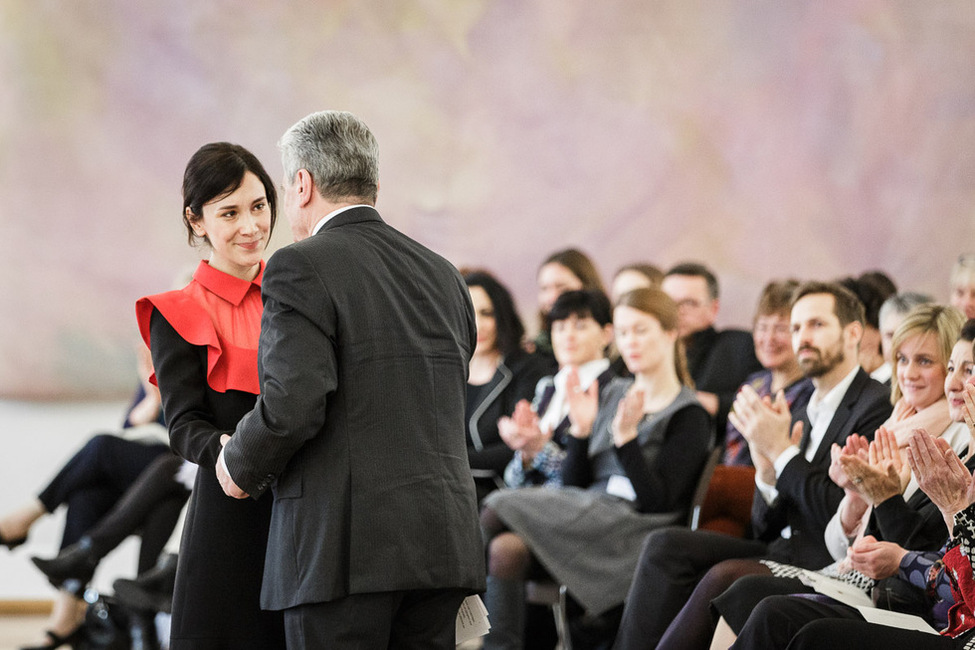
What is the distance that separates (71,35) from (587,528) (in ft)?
15.2

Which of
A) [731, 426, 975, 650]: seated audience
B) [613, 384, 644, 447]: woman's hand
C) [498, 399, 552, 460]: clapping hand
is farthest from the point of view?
[498, 399, 552, 460]: clapping hand

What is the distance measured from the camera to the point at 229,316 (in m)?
2.26

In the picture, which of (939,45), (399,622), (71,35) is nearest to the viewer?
(399,622)

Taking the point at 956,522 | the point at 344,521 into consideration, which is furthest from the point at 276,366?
the point at 956,522

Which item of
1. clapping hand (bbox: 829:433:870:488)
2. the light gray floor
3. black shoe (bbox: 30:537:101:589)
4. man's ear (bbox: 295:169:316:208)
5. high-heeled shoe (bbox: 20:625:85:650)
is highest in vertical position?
man's ear (bbox: 295:169:316:208)

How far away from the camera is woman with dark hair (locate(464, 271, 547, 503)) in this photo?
447cm

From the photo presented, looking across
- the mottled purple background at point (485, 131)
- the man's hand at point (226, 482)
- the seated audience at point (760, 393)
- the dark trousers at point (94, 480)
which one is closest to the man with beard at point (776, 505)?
the seated audience at point (760, 393)

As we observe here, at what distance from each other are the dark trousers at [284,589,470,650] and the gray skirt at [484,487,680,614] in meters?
1.66

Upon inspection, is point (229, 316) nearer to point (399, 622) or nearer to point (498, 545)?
point (399, 622)

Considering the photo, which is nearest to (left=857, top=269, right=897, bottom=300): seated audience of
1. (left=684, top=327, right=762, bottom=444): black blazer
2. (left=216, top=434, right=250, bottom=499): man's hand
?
(left=684, top=327, right=762, bottom=444): black blazer

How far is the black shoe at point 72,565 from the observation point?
4.41 metres

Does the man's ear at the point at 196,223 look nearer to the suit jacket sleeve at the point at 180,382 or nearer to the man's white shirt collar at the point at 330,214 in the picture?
the suit jacket sleeve at the point at 180,382

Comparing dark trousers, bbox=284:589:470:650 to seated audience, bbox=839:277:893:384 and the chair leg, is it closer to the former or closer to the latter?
the chair leg

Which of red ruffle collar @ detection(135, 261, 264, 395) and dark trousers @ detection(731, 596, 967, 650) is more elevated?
red ruffle collar @ detection(135, 261, 264, 395)
